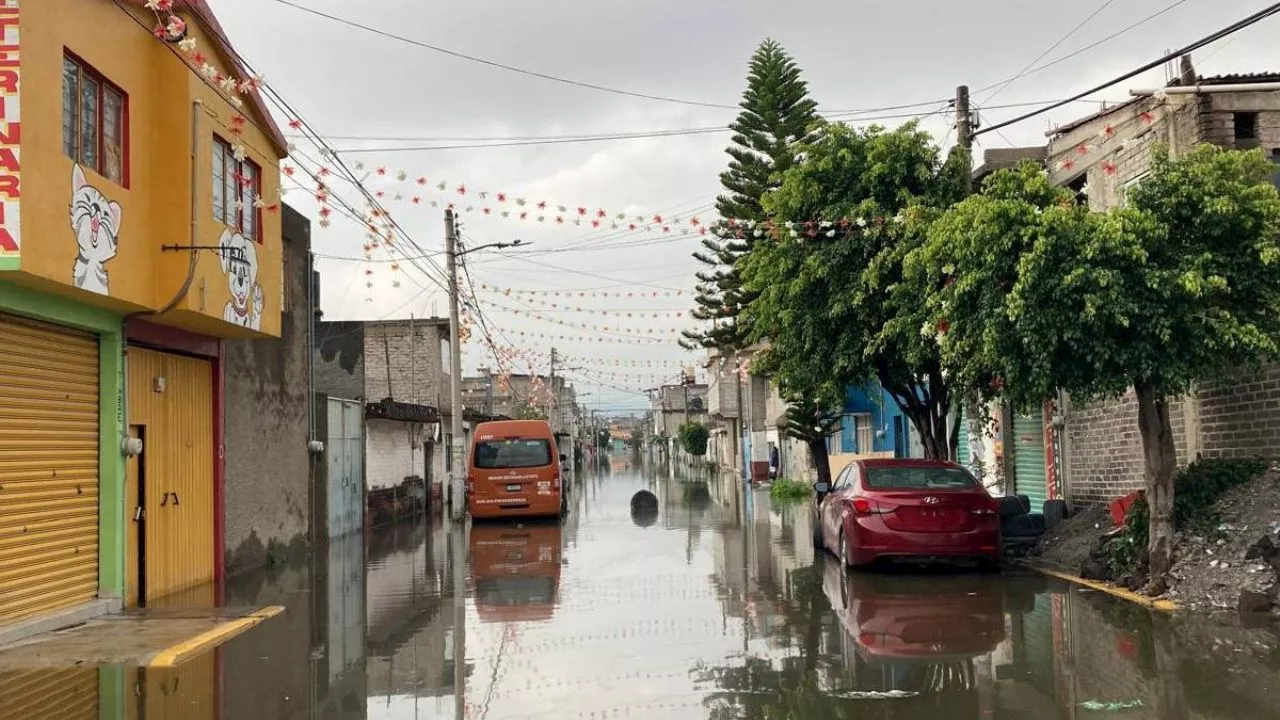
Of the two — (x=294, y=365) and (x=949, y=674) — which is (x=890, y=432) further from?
(x=949, y=674)

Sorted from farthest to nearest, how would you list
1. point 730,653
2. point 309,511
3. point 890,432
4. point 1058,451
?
point 890,432 < point 309,511 < point 1058,451 < point 730,653

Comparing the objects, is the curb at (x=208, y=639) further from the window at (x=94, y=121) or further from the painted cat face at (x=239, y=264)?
the window at (x=94, y=121)

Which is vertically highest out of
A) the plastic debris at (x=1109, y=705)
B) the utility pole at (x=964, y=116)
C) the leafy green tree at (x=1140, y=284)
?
the utility pole at (x=964, y=116)

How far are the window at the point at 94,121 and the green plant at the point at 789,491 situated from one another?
85.0 feet

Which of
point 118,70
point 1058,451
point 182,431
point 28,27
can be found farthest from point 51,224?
point 1058,451

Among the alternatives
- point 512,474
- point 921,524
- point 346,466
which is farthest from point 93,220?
point 512,474

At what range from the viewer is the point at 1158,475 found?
451 inches

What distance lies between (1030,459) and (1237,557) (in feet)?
28.6

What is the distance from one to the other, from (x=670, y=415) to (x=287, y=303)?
3727 inches

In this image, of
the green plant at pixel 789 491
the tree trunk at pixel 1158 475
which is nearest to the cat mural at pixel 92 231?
the tree trunk at pixel 1158 475

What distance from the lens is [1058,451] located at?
17.8 meters

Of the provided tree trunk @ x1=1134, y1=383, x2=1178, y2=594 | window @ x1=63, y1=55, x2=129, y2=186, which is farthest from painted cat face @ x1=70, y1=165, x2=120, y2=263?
tree trunk @ x1=1134, y1=383, x2=1178, y2=594

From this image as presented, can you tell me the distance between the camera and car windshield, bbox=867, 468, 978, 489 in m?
13.3

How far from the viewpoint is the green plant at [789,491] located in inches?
1389
